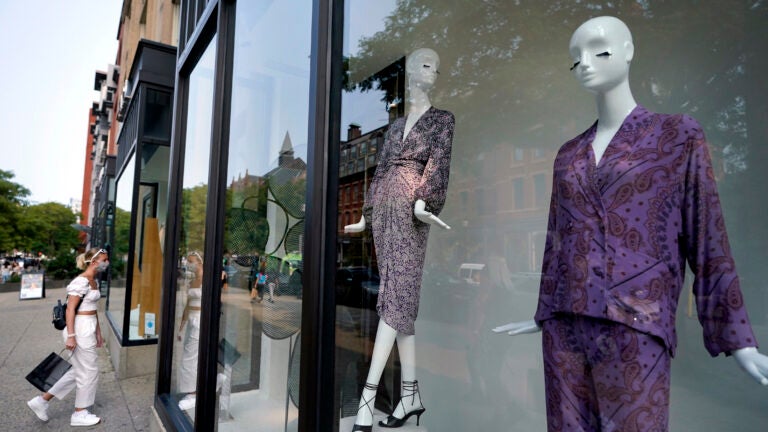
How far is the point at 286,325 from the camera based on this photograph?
7.82 ft

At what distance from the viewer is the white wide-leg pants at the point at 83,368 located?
16.6ft

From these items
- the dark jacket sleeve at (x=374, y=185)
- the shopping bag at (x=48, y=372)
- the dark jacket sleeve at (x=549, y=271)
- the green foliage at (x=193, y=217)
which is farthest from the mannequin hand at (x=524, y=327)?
the shopping bag at (x=48, y=372)

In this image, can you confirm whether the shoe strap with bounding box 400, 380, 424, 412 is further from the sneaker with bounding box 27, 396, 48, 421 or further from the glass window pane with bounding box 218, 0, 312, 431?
the sneaker with bounding box 27, 396, 48, 421

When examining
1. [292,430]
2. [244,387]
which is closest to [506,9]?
[292,430]

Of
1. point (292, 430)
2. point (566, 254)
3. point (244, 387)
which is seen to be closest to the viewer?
point (566, 254)

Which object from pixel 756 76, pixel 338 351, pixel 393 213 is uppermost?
pixel 756 76

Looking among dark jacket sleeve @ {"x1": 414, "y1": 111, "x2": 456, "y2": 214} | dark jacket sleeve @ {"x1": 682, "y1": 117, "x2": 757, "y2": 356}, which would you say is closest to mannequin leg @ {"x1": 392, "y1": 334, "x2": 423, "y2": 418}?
dark jacket sleeve @ {"x1": 414, "y1": 111, "x2": 456, "y2": 214}

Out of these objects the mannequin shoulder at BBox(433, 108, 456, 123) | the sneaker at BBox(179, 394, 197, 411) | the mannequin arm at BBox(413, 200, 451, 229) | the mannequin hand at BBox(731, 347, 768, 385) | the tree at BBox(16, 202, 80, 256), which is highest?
the tree at BBox(16, 202, 80, 256)

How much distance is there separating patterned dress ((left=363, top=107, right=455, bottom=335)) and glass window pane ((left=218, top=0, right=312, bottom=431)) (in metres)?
0.41

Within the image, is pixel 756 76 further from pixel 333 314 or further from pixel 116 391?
pixel 116 391

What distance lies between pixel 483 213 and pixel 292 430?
1.52 m

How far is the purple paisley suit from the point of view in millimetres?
1153

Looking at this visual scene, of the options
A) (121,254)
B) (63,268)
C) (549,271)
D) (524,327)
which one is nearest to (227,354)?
(524,327)

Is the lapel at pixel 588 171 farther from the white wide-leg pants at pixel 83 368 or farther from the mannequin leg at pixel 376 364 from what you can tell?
the white wide-leg pants at pixel 83 368
